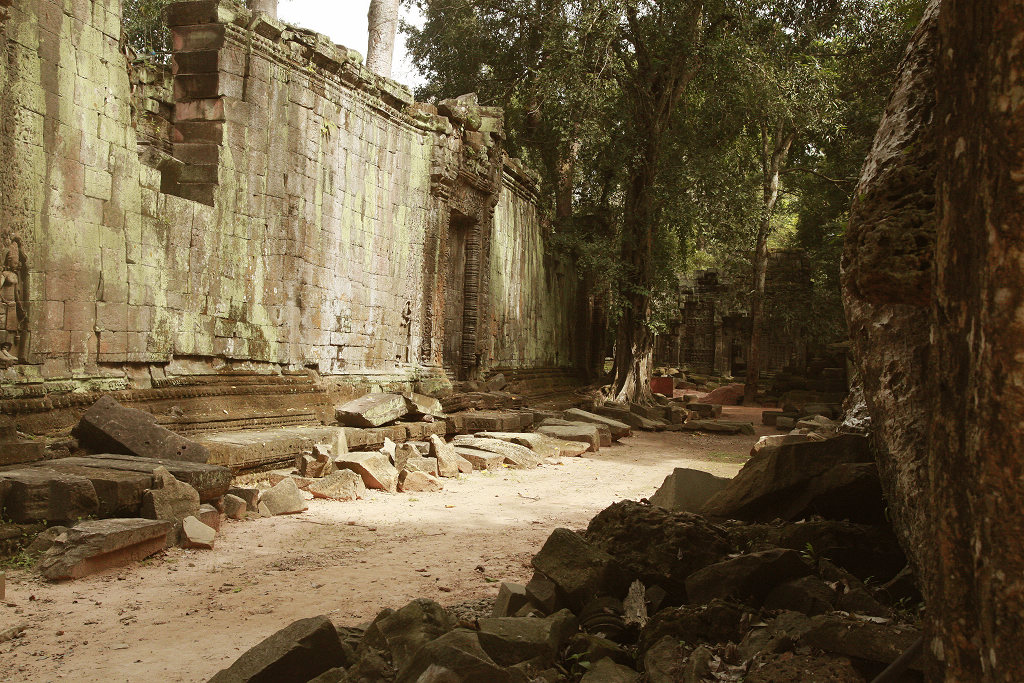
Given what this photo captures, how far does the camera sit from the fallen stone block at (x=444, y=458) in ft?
27.9

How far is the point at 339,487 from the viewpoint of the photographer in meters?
7.05

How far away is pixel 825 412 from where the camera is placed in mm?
16219

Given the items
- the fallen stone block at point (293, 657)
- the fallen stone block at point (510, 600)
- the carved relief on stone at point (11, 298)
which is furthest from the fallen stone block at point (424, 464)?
the fallen stone block at point (293, 657)

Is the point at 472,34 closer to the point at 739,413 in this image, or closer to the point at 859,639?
the point at 739,413

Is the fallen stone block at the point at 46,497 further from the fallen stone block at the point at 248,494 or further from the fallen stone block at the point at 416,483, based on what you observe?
the fallen stone block at the point at 416,483

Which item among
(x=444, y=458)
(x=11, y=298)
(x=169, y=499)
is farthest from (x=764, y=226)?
(x=11, y=298)

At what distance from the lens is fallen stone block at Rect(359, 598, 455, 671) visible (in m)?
2.99

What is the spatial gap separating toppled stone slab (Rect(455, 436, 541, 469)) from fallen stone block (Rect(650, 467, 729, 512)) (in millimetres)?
4292

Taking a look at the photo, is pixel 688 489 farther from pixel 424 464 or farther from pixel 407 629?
pixel 424 464

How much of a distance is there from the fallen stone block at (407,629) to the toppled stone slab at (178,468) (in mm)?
2920

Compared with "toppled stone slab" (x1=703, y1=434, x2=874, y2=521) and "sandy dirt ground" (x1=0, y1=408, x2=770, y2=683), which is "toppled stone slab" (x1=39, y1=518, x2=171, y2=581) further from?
"toppled stone slab" (x1=703, y1=434, x2=874, y2=521)

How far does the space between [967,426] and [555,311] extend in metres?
18.6

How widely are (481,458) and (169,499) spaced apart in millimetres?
4398

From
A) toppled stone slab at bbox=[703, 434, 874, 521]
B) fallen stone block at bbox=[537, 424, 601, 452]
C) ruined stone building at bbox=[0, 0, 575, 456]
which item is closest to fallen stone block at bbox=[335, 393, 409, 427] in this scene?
ruined stone building at bbox=[0, 0, 575, 456]
